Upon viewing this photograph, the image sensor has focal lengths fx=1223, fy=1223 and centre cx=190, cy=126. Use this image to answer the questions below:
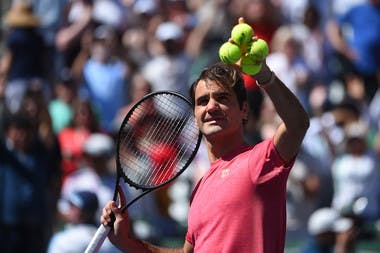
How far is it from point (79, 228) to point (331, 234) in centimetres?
191

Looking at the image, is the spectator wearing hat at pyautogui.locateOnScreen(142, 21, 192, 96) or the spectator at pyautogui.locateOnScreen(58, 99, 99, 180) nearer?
the spectator at pyautogui.locateOnScreen(58, 99, 99, 180)

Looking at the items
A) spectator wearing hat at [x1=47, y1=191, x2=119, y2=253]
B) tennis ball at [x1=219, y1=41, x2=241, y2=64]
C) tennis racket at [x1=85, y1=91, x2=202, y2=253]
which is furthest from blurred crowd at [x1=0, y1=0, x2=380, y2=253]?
tennis ball at [x1=219, y1=41, x2=241, y2=64]

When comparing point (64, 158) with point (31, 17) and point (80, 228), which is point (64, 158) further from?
point (80, 228)

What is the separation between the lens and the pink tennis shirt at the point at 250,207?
5211mm

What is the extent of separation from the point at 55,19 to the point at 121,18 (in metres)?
0.76

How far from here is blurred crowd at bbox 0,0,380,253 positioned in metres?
10.1

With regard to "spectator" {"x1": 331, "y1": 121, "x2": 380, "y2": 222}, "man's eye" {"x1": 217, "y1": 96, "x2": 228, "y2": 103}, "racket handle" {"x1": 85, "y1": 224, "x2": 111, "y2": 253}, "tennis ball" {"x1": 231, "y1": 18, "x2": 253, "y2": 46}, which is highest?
"tennis ball" {"x1": 231, "y1": 18, "x2": 253, "y2": 46}

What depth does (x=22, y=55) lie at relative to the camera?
11773mm

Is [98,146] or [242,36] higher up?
[242,36]

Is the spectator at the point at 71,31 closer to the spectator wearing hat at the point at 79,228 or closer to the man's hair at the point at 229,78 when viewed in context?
the spectator wearing hat at the point at 79,228

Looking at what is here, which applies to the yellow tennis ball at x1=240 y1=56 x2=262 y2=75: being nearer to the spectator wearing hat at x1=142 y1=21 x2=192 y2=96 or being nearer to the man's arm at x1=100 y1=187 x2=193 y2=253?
the man's arm at x1=100 y1=187 x2=193 y2=253

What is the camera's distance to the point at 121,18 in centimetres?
1292

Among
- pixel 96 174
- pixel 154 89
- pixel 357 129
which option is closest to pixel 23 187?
pixel 96 174

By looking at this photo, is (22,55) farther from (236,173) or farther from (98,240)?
(236,173)
